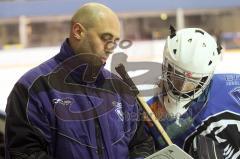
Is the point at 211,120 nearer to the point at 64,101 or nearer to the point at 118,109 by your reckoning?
the point at 118,109

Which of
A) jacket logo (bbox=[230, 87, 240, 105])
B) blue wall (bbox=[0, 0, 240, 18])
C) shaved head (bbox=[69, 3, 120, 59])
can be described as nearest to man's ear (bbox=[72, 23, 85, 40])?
shaved head (bbox=[69, 3, 120, 59])

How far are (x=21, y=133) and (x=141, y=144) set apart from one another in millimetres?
319

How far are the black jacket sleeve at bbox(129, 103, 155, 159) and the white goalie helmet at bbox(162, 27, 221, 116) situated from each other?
0.14 m

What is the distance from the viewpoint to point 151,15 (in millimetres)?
4629

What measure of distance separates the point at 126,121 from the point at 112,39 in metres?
0.21

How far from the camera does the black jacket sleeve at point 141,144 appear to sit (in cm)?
110

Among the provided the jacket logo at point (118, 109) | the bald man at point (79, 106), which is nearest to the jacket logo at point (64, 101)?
the bald man at point (79, 106)

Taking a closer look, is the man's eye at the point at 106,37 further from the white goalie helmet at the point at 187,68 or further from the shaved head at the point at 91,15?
the white goalie helmet at the point at 187,68

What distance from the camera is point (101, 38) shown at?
1060 millimetres

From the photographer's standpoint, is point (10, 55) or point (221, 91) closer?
point (221, 91)

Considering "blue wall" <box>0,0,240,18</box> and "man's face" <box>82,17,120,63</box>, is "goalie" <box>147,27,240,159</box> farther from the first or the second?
"blue wall" <box>0,0,240,18</box>

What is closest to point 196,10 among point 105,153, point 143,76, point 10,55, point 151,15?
point 151,15

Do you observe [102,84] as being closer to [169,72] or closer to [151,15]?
[169,72]

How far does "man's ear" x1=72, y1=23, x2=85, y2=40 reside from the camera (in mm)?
1063
